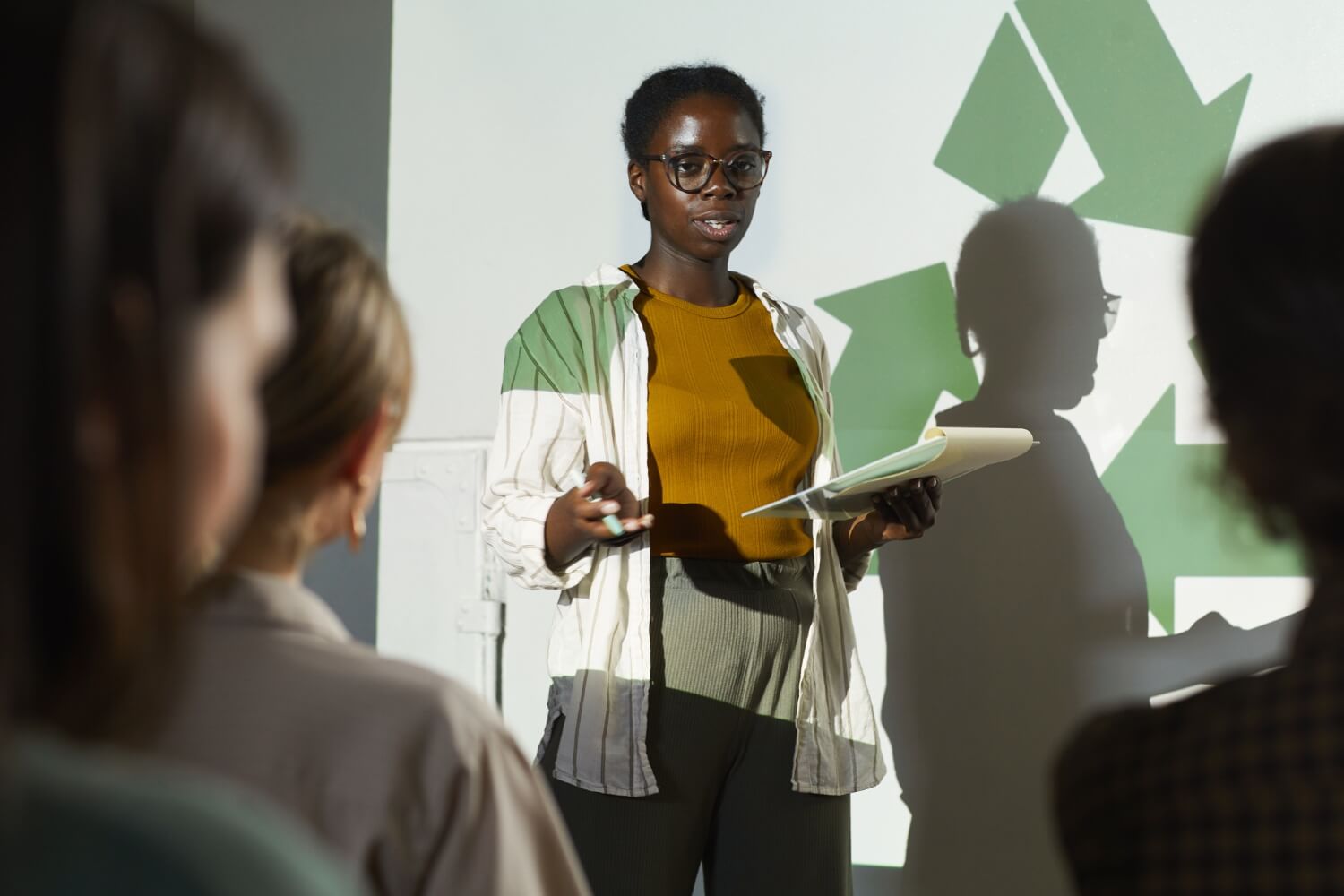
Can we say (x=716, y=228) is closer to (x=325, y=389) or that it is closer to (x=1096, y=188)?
(x=1096, y=188)

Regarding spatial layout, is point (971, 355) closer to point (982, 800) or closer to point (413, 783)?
point (982, 800)

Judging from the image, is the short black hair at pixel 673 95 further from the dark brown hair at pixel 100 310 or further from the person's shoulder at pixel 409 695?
the dark brown hair at pixel 100 310

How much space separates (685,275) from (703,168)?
16cm

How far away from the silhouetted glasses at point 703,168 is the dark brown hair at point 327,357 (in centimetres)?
106

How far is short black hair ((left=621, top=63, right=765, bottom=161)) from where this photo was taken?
6.49 feet

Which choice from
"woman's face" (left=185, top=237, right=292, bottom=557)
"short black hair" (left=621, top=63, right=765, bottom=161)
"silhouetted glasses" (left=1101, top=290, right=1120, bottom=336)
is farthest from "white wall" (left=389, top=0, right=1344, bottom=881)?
"woman's face" (left=185, top=237, right=292, bottom=557)

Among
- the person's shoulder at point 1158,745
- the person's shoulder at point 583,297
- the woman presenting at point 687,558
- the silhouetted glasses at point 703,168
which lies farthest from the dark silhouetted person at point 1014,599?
the person's shoulder at point 1158,745

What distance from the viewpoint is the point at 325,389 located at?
87cm

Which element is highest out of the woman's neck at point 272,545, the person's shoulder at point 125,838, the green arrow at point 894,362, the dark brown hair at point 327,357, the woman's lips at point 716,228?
the woman's lips at point 716,228

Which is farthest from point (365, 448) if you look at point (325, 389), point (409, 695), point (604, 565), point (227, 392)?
point (604, 565)

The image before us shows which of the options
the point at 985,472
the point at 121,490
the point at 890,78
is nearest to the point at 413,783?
the point at 121,490

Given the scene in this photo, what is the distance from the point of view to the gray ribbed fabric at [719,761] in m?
1.74

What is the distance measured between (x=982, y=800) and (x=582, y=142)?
61.1 inches

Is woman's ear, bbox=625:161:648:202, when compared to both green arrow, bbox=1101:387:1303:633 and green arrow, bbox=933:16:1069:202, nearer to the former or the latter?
green arrow, bbox=933:16:1069:202
